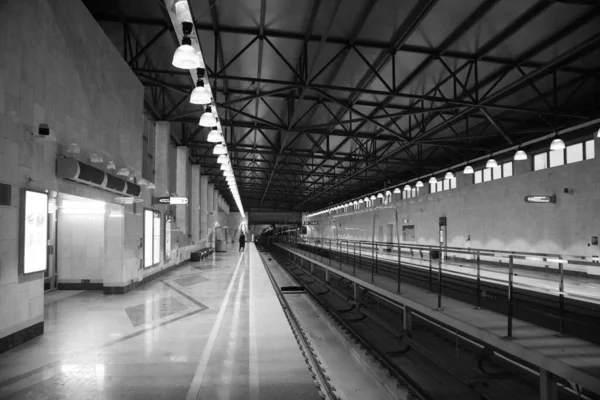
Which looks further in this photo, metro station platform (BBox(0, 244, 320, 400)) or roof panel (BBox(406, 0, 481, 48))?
roof panel (BBox(406, 0, 481, 48))

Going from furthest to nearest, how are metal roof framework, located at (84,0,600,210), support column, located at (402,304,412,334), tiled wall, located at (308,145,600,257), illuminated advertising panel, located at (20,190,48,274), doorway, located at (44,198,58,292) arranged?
tiled wall, located at (308,145,600,257) < doorway, located at (44,198,58,292) < metal roof framework, located at (84,0,600,210) < support column, located at (402,304,412,334) < illuminated advertising panel, located at (20,190,48,274)

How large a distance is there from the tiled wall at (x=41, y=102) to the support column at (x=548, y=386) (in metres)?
7.25

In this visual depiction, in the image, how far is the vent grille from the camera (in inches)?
228

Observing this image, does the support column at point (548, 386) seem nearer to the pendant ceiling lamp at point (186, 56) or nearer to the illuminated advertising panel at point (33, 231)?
the pendant ceiling lamp at point (186, 56)

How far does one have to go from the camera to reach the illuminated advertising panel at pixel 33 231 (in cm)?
632

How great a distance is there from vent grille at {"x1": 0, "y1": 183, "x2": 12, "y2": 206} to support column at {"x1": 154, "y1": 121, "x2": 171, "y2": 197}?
1055 cm

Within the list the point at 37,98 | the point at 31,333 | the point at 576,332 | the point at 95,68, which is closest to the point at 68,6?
the point at 95,68

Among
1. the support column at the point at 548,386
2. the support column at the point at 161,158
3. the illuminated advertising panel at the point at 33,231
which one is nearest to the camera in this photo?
the support column at the point at 548,386

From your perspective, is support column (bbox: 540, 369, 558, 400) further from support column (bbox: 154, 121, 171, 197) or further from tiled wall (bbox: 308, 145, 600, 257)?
support column (bbox: 154, 121, 171, 197)

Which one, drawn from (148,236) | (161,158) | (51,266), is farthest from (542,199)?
(51,266)

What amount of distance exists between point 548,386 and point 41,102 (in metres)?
8.56

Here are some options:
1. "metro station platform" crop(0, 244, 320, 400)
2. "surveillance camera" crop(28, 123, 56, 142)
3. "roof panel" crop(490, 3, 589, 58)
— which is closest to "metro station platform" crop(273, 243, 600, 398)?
"metro station platform" crop(0, 244, 320, 400)

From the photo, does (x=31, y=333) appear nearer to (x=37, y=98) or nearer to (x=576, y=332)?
(x=37, y=98)

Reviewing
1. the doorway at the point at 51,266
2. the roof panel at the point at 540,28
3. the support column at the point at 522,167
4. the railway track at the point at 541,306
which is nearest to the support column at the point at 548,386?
the railway track at the point at 541,306
